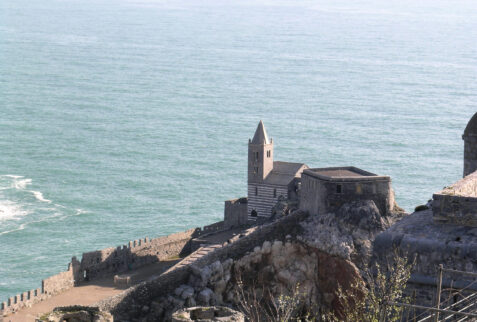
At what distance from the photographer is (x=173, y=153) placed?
142125 millimetres

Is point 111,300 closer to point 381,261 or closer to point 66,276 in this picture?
point 66,276

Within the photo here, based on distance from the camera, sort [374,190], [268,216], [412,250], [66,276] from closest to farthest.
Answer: [412,250] → [66,276] → [374,190] → [268,216]

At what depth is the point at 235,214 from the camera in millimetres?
77438

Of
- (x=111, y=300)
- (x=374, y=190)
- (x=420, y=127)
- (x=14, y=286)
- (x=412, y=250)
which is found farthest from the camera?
(x=420, y=127)

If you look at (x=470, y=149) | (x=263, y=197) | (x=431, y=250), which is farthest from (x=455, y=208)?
(x=263, y=197)

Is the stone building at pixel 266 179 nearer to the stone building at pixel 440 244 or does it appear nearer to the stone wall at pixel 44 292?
the stone wall at pixel 44 292

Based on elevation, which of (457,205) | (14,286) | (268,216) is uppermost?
(457,205)

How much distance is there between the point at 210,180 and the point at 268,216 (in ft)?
161

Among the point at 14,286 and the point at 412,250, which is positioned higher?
the point at 412,250

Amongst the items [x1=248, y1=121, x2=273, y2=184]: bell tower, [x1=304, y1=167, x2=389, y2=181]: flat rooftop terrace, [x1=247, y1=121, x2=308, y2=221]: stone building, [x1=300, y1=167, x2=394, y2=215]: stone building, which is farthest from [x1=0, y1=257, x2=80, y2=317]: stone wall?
A: [x1=248, y1=121, x2=273, y2=184]: bell tower

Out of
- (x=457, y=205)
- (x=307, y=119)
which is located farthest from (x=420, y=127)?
(x=457, y=205)

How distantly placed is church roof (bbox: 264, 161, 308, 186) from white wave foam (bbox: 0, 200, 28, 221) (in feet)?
116

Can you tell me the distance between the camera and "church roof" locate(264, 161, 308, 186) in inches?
3029

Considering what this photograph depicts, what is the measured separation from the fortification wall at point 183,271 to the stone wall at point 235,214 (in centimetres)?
833
